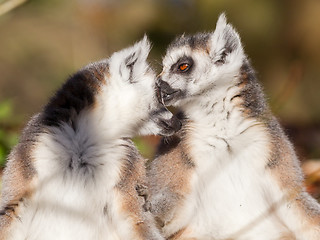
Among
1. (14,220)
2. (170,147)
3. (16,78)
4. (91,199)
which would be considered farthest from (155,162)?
(16,78)

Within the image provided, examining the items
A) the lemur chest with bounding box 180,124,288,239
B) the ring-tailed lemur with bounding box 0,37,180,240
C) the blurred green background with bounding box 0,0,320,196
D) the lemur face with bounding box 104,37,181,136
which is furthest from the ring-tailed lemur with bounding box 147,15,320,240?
the blurred green background with bounding box 0,0,320,196

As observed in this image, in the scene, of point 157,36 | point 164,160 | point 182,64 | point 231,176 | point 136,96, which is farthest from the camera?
point 157,36

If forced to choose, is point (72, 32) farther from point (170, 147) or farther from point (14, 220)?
point (14, 220)

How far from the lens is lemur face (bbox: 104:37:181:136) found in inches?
169

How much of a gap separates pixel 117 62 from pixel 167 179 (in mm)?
966

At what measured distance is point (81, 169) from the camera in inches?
161

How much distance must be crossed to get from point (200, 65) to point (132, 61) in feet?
2.30

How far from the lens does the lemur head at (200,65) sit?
15.5ft

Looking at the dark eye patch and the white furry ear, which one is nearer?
the white furry ear

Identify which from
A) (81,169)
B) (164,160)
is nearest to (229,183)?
(164,160)

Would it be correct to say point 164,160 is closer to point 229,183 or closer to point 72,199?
point 229,183

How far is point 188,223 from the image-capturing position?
15.0 feet

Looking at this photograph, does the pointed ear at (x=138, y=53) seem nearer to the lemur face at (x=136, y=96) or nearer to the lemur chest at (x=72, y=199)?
the lemur face at (x=136, y=96)

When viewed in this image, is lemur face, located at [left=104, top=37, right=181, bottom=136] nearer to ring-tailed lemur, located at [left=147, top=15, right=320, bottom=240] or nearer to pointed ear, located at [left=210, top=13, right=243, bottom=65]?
ring-tailed lemur, located at [left=147, top=15, right=320, bottom=240]
